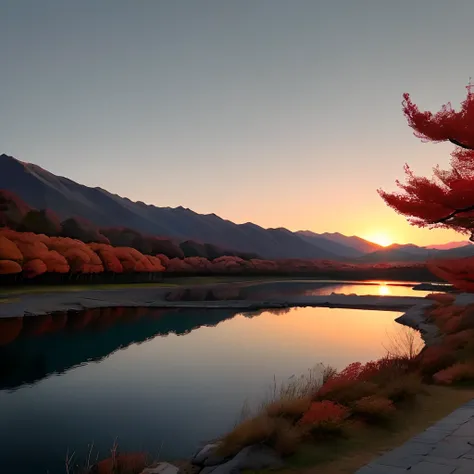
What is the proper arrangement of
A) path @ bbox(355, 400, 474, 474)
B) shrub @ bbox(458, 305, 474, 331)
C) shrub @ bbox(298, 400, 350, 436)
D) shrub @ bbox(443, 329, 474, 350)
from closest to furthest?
path @ bbox(355, 400, 474, 474), shrub @ bbox(298, 400, 350, 436), shrub @ bbox(443, 329, 474, 350), shrub @ bbox(458, 305, 474, 331)

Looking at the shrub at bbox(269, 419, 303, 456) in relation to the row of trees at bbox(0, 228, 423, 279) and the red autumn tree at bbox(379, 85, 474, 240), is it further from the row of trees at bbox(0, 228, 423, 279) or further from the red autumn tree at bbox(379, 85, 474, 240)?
the row of trees at bbox(0, 228, 423, 279)

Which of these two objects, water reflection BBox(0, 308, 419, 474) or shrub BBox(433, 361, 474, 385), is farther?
shrub BBox(433, 361, 474, 385)

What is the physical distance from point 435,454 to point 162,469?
4.74 meters

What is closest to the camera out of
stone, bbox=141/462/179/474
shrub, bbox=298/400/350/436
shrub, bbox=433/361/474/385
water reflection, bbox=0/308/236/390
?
shrub, bbox=298/400/350/436

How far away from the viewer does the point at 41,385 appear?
1712 cm

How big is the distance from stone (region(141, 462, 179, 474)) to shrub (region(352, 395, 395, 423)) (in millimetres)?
3556

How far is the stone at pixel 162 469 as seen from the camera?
8748mm

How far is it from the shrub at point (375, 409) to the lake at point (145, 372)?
3905 mm

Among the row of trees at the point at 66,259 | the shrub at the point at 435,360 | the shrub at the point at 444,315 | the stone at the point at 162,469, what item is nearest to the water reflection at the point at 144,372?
the stone at the point at 162,469

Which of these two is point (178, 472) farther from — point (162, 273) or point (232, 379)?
point (162, 273)

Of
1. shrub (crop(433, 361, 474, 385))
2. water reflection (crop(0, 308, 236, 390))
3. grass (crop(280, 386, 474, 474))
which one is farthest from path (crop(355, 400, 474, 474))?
water reflection (crop(0, 308, 236, 390))

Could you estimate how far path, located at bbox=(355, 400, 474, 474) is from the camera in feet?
20.9

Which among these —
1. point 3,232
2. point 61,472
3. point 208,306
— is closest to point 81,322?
point 208,306

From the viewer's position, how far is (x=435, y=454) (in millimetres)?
6883
